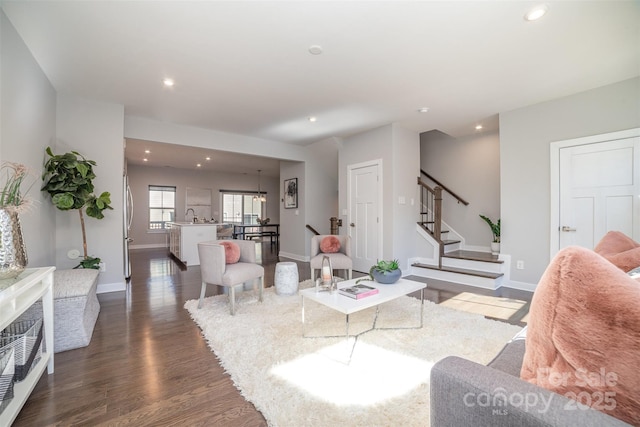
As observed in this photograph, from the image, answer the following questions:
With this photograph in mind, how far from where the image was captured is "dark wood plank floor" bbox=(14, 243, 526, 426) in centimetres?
147

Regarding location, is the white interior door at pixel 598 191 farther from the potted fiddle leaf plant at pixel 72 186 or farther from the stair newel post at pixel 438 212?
the potted fiddle leaf plant at pixel 72 186

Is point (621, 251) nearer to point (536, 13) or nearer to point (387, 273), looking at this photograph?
point (387, 273)

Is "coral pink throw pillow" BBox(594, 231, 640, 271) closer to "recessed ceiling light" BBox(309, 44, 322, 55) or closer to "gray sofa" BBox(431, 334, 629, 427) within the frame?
"gray sofa" BBox(431, 334, 629, 427)

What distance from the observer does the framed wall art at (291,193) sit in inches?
262

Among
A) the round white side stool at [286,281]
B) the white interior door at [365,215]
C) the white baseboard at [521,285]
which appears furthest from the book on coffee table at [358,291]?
the white baseboard at [521,285]

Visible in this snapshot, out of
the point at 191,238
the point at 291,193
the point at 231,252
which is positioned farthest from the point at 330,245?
the point at 191,238

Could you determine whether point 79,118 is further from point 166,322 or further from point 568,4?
point 568,4

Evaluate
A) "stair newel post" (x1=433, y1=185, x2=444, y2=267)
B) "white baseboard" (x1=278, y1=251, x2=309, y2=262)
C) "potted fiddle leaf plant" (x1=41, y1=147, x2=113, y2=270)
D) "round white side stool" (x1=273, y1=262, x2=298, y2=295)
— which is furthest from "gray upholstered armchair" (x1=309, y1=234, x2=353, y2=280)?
Result: "potted fiddle leaf plant" (x1=41, y1=147, x2=113, y2=270)

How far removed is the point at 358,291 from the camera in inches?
90.1

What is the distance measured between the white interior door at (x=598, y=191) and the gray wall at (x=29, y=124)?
566 centimetres

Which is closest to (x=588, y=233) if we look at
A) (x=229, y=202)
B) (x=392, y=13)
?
(x=392, y=13)

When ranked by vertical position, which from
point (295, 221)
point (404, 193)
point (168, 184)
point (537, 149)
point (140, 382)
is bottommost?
point (140, 382)

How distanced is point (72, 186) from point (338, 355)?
344 cm

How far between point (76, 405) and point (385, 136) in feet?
15.5
